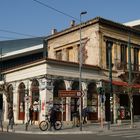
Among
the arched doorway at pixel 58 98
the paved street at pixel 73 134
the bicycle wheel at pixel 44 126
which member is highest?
the arched doorway at pixel 58 98

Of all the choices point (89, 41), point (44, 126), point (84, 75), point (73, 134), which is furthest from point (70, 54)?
point (73, 134)

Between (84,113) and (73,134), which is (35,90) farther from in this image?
(73,134)

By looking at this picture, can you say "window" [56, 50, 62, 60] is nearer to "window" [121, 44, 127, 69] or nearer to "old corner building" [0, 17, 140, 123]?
"old corner building" [0, 17, 140, 123]

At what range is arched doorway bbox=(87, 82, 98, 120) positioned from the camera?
37.0m

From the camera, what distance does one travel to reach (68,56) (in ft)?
139

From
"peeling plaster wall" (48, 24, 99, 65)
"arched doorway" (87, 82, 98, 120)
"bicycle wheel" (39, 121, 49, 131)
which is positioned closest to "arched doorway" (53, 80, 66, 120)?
"arched doorway" (87, 82, 98, 120)

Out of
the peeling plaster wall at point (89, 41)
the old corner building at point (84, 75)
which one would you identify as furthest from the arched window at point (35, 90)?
the peeling plaster wall at point (89, 41)

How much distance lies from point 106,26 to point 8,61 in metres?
26.9

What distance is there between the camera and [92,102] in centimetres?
3731

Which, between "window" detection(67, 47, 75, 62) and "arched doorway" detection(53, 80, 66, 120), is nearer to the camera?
"arched doorway" detection(53, 80, 66, 120)

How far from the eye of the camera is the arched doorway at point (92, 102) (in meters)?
37.0

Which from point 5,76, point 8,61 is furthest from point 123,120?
point 8,61

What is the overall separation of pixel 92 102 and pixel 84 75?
272 centimetres

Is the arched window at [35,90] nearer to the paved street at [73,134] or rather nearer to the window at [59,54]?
the paved street at [73,134]
